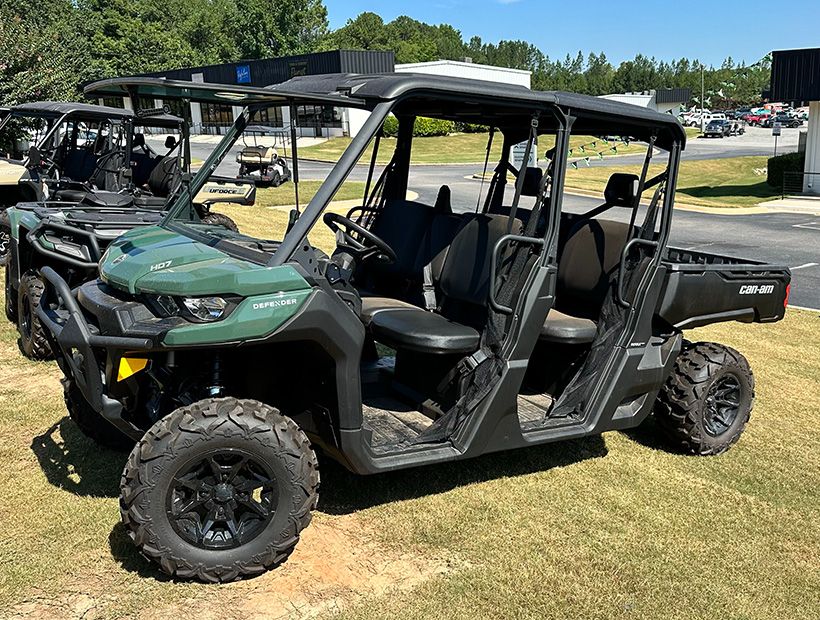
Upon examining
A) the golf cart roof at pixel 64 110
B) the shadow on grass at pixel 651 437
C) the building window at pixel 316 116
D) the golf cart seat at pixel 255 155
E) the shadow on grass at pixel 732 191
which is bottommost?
the shadow on grass at pixel 651 437

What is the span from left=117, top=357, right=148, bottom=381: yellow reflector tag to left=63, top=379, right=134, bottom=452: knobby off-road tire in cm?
135

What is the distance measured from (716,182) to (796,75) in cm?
790

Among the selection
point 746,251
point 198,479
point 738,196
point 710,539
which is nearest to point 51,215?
point 198,479

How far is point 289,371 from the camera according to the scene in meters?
3.91

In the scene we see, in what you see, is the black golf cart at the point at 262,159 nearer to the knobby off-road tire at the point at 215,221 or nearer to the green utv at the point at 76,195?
the knobby off-road tire at the point at 215,221

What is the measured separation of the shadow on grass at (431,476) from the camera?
4.32 m

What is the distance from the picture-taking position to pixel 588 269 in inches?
193

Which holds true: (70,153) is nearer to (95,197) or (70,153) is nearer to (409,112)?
(95,197)

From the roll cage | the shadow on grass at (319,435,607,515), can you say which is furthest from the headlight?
the shadow on grass at (319,435,607,515)

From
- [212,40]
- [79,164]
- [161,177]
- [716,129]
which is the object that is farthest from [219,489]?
[212,40]

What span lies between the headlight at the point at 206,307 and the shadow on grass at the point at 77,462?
1.49 m

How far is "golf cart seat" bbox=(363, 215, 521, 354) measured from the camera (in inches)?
163

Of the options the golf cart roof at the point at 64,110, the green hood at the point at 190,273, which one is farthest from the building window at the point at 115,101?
the golf cart roof at the point at 64,110

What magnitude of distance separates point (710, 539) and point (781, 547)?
13.0 inches
